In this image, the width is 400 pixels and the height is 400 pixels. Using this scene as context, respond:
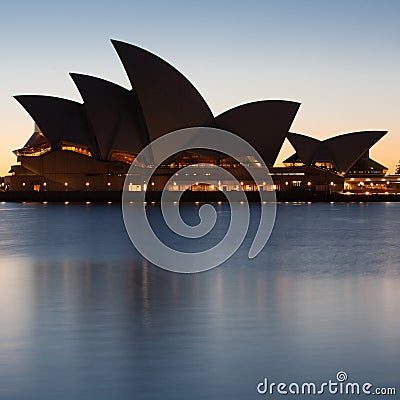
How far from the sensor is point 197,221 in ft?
109

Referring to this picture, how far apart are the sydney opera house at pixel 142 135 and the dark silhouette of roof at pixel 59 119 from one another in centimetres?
7

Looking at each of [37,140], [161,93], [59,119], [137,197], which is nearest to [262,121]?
[161,93]

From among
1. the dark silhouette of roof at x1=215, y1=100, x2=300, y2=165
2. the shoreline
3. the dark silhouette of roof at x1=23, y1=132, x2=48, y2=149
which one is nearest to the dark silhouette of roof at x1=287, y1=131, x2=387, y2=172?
the shoreline

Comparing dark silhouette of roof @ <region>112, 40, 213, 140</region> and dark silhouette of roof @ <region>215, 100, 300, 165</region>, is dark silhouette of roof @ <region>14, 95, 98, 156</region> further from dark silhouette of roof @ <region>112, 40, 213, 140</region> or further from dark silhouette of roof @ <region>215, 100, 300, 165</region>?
dark silhouette of roof @ <region>215, 100, 300, 165</region>

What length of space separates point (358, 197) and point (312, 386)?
58128mm

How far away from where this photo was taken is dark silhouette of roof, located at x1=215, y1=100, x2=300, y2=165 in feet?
174

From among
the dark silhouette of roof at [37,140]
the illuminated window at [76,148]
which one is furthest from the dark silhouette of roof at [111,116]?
the dark silhouette of roof at [37,140]

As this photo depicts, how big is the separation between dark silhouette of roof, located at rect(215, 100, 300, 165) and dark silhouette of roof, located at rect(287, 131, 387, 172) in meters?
7.04

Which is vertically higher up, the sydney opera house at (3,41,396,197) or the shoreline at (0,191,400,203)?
the sydney opera house at (3,41,396,197)

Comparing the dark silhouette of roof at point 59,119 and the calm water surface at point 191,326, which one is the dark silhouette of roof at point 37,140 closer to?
the dark silhouette of roof at point 59,119

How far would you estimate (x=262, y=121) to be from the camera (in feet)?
175

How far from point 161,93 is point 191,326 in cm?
4133

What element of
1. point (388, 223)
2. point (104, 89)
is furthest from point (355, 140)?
point (388, 223)

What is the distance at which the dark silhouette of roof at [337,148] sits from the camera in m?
59.8
